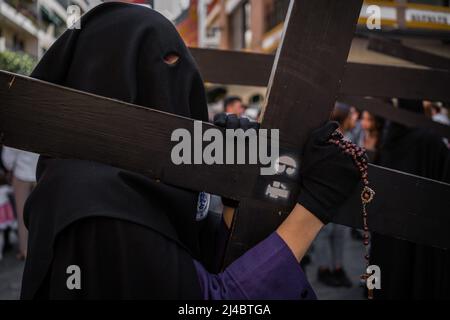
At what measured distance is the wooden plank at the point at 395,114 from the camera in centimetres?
294

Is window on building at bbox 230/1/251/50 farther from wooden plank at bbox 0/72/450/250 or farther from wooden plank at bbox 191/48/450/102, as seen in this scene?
wooden plank at bbox 0/72/450/250

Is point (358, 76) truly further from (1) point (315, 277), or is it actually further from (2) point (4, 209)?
(2) point (4, 209)

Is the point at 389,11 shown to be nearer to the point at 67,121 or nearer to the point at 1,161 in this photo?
the point at 1,161

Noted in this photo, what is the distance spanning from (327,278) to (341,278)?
15cm

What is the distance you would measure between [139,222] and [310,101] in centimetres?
56

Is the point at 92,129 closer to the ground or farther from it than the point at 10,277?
farther from it

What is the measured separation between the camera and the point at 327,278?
524 cm

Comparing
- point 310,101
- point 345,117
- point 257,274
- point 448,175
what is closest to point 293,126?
point 310,101

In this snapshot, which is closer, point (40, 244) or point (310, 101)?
point (40, 244)

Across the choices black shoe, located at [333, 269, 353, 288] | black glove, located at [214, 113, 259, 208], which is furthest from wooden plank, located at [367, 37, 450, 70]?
black shoe, located at [333, 269, 353, 288]

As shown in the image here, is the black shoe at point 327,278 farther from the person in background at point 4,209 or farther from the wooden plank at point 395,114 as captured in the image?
the person in background at point 4,209

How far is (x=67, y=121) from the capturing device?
1.14 metres

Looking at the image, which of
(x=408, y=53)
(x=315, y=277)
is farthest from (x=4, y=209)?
(x=408, y=53)

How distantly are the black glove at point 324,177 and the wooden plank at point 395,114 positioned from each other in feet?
5.42
